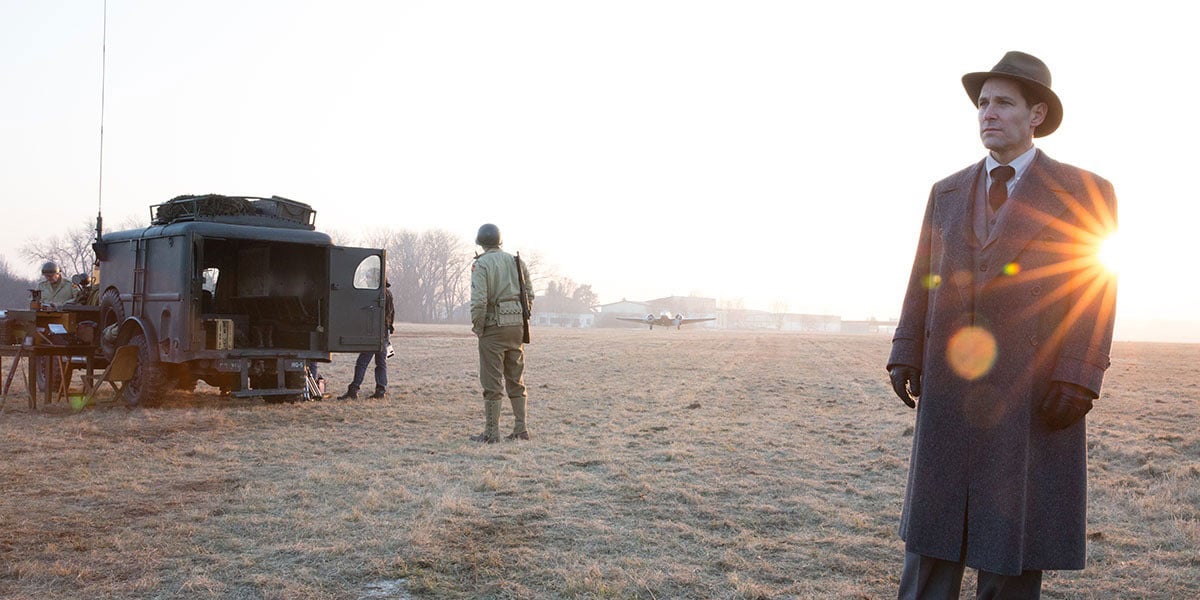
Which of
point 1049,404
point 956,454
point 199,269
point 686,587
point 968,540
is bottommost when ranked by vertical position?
point 686,587

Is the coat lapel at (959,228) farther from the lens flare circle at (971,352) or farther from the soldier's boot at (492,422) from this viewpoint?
the soldier's boot at (492,422)

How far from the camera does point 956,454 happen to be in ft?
9.15

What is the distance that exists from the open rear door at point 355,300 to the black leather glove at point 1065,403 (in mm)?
9957

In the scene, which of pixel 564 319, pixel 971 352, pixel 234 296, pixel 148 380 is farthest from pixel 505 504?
pixel 564 319

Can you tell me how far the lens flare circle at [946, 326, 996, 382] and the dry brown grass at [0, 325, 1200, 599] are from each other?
62.8 inches

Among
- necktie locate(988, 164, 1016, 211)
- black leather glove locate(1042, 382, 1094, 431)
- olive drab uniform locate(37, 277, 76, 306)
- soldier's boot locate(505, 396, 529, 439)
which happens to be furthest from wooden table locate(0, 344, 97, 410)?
black leather glove locate(1042, 382, 1094, 431)

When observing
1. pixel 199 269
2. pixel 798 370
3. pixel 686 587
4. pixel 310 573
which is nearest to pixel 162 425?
pixel 199 269

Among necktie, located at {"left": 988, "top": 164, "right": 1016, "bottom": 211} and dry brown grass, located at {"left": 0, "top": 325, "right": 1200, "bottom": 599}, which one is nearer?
necktie, located at {"left": 988, "top": 164, "right": 1016, "bottom": 211}

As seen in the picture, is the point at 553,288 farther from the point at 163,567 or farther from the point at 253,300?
the point at 163,567

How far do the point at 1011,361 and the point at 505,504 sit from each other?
375 centimetres

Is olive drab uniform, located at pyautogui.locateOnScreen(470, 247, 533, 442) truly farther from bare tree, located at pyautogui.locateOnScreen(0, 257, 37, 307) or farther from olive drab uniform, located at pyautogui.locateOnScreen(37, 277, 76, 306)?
bare tree, located at pyautogui.locateOnScreen(0, 257, 37, 307)

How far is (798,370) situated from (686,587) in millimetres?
16676

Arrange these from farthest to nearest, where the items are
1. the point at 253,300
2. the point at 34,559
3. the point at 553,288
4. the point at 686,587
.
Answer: the point at 553,288 → the point at 253,300 → the point at 34,559 → the point at 686,587

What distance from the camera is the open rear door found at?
11469mm
